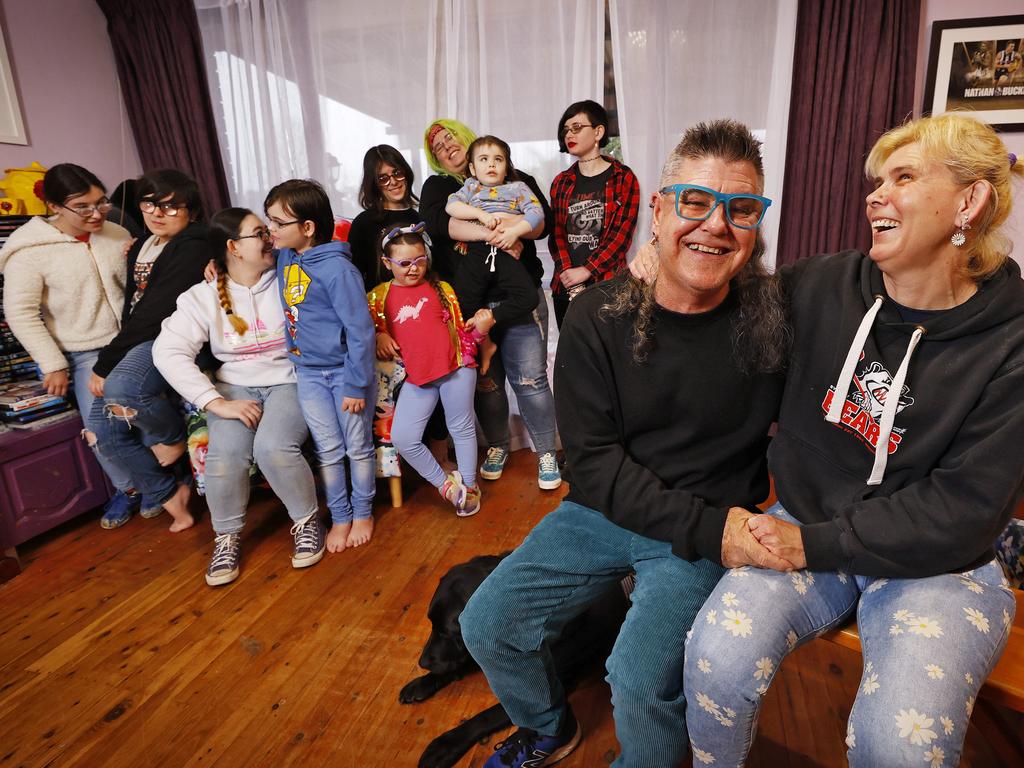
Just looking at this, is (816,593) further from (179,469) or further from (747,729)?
(179,469)

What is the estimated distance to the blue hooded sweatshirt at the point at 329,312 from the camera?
2080mm

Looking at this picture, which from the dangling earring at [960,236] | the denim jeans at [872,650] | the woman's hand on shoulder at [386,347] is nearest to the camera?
the denim jeans at [872,650]

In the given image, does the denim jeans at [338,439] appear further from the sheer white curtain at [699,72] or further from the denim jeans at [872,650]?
the sheer white curtain at [699,72]

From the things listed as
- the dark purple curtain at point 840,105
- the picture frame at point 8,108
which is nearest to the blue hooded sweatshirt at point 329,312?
the picture frame at point 8,108

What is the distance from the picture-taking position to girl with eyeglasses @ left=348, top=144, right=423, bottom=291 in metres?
2.42

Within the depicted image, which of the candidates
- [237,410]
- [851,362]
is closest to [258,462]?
[237,410]

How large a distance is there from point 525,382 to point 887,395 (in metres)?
1.67

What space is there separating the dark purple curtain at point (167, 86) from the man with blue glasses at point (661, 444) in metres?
3.39

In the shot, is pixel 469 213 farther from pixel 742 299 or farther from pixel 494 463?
pixel 742 299

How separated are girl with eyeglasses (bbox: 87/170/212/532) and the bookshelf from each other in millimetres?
160

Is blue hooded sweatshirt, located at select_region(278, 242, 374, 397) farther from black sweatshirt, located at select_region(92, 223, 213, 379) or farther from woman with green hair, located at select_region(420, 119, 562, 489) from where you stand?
woman with green hair, located at select_region(420, 119, 562, 489)

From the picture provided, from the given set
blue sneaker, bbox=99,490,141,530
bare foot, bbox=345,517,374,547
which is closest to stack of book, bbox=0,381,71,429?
blue sneaker, bbox=99,490,141,530

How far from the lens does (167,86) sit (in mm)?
3586

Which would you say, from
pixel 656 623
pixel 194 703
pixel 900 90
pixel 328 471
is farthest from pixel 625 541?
pixel 900 90
